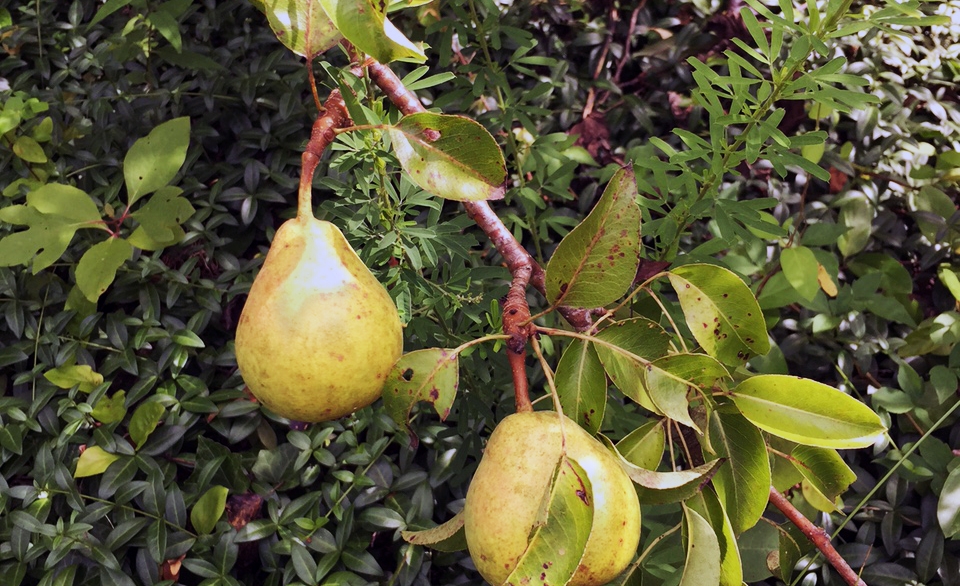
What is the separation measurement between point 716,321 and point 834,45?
3.97 feet

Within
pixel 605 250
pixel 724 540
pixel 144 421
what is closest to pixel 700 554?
pixel 724 540

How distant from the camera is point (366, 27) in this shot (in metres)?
0.54

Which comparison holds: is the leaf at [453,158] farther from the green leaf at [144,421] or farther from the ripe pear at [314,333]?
the green leaf at [144,421]

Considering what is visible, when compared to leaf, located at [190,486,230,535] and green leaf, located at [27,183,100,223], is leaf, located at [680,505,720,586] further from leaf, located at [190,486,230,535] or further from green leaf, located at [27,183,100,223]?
green leaf, located at [27,183,100,223]

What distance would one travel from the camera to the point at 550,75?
1739 mm

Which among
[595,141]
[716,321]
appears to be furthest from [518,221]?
[716,321]

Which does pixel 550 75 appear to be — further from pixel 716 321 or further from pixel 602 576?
pixel 602 576

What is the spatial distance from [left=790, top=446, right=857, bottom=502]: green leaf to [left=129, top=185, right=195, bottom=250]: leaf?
3.73 ft

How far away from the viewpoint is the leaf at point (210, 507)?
4.19 ft

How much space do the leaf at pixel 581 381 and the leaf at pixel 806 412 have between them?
123 mm

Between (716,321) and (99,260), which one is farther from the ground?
(716,321)

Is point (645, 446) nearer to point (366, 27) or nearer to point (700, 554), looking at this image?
point (700, 554)

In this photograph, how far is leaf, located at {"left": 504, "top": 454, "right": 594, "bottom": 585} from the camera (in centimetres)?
53

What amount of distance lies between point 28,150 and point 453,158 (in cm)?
137
